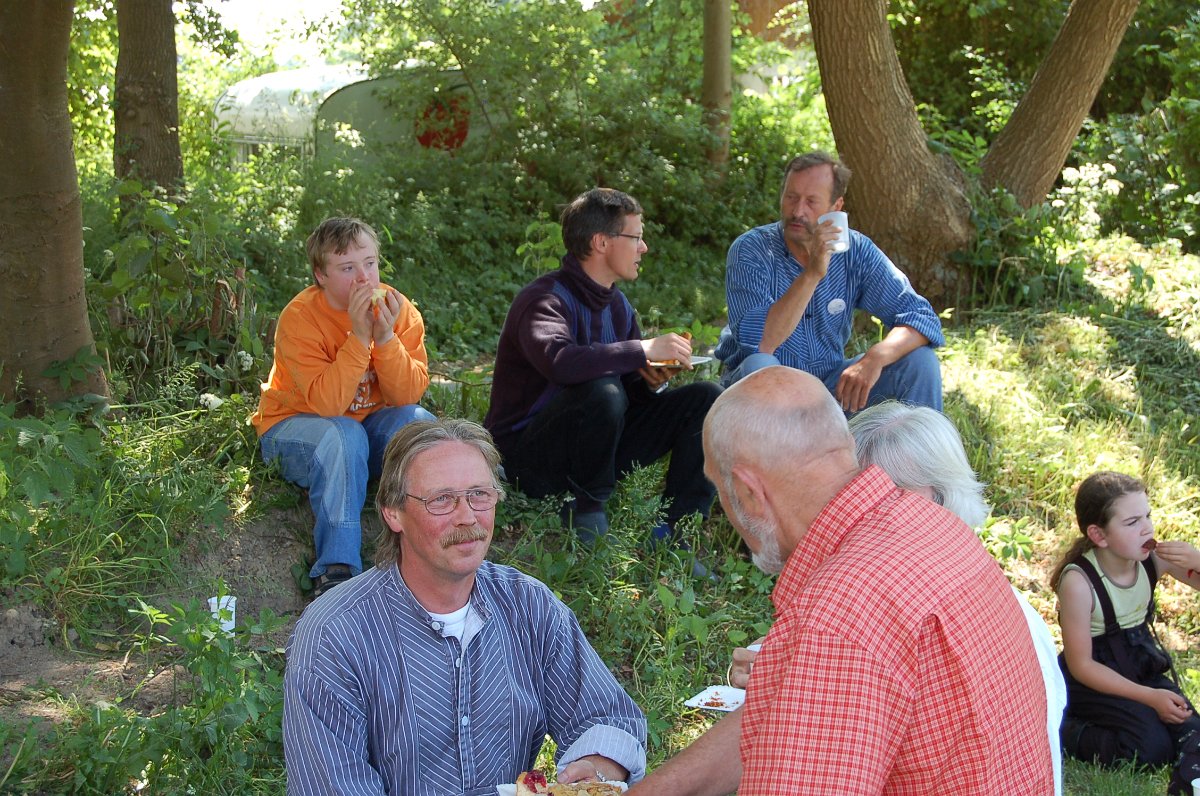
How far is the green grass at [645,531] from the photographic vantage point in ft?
11.2

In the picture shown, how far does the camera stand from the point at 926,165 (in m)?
8.26

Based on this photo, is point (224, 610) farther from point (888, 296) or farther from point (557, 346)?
point (888, 296)

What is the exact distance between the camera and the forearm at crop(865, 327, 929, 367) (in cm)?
529

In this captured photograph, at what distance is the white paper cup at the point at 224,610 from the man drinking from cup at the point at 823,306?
232 centimetres

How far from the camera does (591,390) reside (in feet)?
15.6

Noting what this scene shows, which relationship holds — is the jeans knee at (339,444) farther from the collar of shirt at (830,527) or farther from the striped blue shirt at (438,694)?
the collar of shirt at (830,527)

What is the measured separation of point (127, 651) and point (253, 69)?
18.8m

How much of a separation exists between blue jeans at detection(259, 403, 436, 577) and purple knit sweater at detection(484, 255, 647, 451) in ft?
1.56

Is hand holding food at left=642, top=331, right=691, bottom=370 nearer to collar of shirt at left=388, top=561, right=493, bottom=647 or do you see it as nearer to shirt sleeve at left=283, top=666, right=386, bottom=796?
collar of shirt at left=388, top=561, right=493, bottom=647

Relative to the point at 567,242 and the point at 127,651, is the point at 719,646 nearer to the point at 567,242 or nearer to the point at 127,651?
the point at 567,242

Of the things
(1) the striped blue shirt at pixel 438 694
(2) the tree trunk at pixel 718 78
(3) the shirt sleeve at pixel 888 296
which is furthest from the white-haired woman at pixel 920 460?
(2) the tree trunk at pixel 718 78

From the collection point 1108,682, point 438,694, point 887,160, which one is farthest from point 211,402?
point 887,160

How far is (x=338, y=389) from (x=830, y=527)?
2.77 metres

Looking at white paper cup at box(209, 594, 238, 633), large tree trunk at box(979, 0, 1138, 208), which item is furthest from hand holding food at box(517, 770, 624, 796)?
large tree trunk at box(979, 0, 1138, 208)
